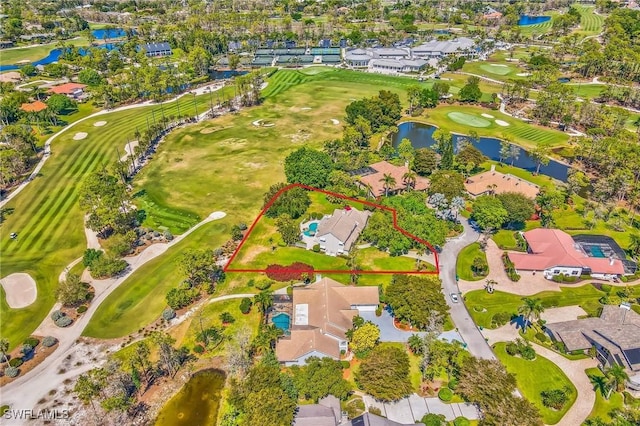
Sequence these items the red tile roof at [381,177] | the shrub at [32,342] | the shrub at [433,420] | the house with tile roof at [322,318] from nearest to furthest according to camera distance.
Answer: the shrub at [433,420] → the house with tile roof at [322,318] → the shrub at [32,342] → the red tile roof at [381,177]

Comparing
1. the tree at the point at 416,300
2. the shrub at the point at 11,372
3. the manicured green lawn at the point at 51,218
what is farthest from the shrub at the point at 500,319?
the manicured green lawn at the point at 51,218

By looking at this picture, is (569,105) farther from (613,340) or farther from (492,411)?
(492,411)

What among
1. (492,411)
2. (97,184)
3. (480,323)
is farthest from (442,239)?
(97,184)

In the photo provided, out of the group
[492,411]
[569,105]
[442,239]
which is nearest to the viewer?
[492,411]

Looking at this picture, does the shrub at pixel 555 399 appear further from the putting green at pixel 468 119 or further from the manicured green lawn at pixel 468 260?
the putting green at pixel 468 119

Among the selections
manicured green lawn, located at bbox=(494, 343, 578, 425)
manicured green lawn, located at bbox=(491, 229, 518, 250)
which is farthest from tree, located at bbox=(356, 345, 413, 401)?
manicured green lawn, located at bbox=(491, 229, 518, 250)

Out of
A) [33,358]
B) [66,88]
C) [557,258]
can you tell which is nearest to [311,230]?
[557,258]
